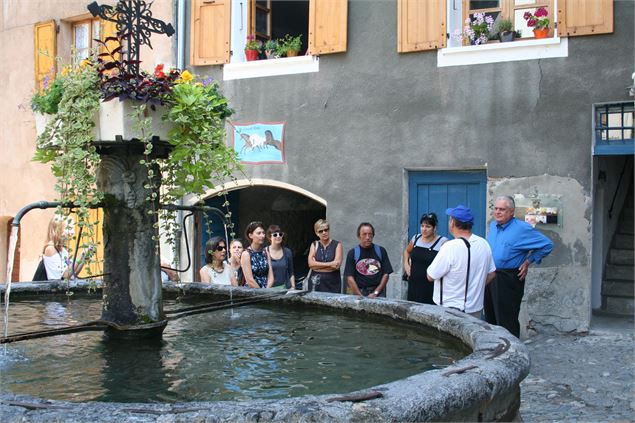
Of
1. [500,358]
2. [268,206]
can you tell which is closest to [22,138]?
[268,206]

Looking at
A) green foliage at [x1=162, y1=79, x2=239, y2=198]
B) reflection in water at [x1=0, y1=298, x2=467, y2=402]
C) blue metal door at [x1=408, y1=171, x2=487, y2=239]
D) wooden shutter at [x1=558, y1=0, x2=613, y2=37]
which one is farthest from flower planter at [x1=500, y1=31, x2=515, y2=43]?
green foliage at [x1=162, y1=79, x2=239, y2=198]

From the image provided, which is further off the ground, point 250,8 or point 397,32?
point 250,8

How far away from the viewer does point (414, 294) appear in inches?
281

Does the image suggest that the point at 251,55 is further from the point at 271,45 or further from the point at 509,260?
the point at 509,260

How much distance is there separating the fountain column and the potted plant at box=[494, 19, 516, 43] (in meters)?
6.46

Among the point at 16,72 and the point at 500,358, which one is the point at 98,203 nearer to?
the point at 500,358

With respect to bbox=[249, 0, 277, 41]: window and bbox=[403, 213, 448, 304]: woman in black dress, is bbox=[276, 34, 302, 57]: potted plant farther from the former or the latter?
bbox=[403, 213, 448, 304]: woman in black dress

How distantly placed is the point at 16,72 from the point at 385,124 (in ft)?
25.1

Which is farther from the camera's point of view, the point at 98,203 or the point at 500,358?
the point at 98,203

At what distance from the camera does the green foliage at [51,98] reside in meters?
4.06

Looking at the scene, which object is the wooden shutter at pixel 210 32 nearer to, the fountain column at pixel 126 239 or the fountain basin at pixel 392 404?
the fountain column at pixel 126 239

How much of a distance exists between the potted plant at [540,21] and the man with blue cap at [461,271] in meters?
4.34

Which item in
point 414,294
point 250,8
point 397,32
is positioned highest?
point 250,8

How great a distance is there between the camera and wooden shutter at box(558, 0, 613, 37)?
8777 mm
